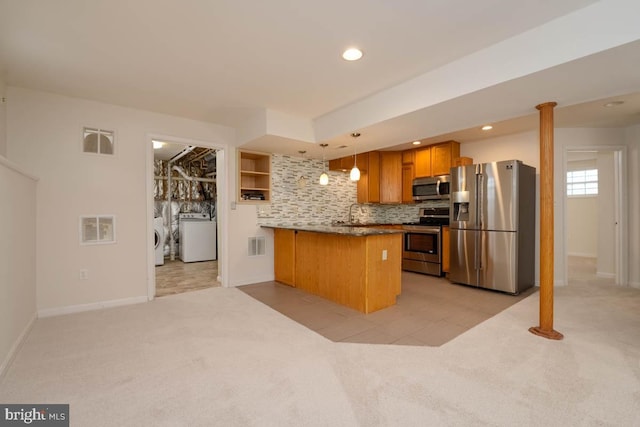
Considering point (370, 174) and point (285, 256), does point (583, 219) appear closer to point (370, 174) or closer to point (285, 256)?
point (370, 174)

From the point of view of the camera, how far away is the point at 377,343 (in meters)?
2.57

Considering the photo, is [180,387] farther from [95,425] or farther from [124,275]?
[124,275]

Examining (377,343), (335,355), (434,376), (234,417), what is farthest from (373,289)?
(234,417)

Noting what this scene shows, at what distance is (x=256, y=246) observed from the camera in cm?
488

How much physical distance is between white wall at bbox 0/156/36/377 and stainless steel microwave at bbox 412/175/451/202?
536 cm

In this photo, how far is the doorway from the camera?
6.05m

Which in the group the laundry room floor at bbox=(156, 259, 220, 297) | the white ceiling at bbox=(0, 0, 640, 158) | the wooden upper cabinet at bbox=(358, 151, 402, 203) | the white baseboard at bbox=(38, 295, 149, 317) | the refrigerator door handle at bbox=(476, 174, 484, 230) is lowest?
the laundry room floor at bbox=(156, 259, 220, 297)

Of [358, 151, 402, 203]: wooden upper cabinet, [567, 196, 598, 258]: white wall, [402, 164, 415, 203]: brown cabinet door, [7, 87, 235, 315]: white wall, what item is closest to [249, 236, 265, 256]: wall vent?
[7, 87, 235, 315]: white wall

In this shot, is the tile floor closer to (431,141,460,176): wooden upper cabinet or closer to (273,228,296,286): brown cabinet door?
(273,228,296,286): brown cabinet door

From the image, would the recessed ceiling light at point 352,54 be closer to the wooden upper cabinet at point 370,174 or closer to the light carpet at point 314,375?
the light carpet at point 314,375

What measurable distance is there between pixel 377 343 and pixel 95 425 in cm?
195

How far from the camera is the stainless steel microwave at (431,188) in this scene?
5.23 meters

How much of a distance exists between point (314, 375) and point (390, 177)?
4577 millimetres

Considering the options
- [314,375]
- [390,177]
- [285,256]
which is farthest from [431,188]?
[314,375]
